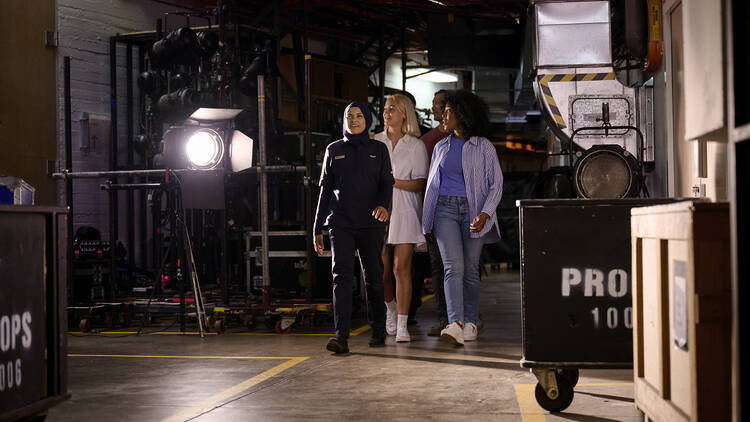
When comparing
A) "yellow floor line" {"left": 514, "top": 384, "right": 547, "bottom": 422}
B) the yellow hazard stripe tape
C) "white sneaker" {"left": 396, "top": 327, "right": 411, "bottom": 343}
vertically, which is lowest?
"yellow floor line" {"left": 514, "top": 384, "right": 547, "bottom": 422}

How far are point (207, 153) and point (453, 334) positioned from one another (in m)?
2.81

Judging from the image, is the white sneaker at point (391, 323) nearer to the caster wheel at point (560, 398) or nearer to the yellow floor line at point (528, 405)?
the yellow floor line at point (528, 405)

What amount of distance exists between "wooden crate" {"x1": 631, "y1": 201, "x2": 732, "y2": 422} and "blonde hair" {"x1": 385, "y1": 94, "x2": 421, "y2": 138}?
13.6 ft

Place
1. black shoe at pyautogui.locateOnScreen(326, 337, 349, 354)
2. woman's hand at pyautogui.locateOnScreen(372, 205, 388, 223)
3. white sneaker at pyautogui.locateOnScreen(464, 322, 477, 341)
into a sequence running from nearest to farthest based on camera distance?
black shoe at pyautogui.locateOnScreen(326, 337, 349, 354), woman's hand at pyautogui.locateOnScreen(372, 205, 388, 223), white sneaker at pyautogui.locateOnScreen(464, 322, 477, 341)

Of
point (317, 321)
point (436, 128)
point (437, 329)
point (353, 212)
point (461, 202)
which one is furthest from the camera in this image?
point (317, 321)

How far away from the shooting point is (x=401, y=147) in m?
7.68

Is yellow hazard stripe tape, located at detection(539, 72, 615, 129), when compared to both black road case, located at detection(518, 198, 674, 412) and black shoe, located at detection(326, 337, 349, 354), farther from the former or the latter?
black road case, located at detection(518, 198, 674, 412)

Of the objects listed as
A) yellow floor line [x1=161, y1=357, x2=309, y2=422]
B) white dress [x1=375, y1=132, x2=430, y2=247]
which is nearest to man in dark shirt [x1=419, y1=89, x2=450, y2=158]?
white dress [x1=375, y1=132, x2=430, y2=247]

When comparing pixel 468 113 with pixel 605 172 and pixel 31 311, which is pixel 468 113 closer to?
pixel 605 172

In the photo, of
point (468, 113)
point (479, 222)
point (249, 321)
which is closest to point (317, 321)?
point (249, 321)

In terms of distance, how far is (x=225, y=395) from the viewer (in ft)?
16.8

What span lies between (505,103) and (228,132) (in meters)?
12.4

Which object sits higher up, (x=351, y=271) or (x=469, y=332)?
(x=351, y=271)

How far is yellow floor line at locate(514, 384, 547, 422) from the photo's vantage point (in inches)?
172
